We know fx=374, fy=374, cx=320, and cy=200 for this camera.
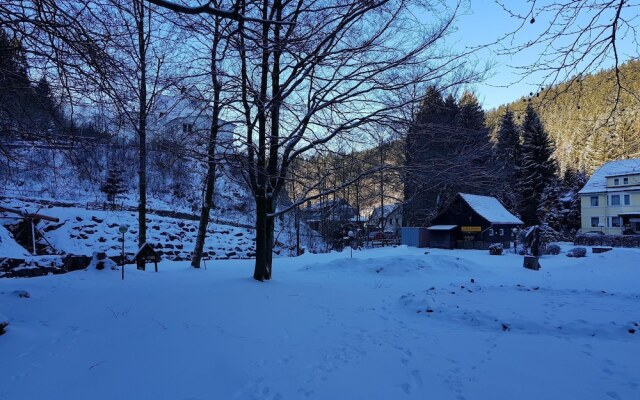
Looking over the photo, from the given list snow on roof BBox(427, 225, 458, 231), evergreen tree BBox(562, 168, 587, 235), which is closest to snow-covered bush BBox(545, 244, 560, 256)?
snow on roof BBox(427, 225, 458, 231)

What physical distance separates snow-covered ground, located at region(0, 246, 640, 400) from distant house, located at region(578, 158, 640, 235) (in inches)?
1373

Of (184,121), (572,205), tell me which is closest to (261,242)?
(184,121)

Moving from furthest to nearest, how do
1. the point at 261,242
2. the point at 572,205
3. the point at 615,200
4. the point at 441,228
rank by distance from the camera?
the point at 572,205, the point at 615,200, the point at 441,228, the point at 261,242

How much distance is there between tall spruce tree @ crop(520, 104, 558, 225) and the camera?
129 feet

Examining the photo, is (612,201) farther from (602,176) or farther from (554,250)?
(554,250)

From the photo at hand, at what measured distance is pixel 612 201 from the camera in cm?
3709

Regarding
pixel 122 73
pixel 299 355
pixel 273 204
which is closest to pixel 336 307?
pixel 299 355

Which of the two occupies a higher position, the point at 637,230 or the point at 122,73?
the point at 122,73

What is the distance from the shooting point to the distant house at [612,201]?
35719mm

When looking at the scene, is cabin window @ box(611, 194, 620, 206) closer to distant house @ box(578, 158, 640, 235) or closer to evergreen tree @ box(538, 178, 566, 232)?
distant house @ box(578, 158, 640, 235)

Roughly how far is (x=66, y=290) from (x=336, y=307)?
5.43 metres

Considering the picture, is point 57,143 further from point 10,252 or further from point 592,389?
point 10,252

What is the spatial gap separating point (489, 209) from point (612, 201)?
16259 millimetres

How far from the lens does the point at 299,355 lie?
4.71 metres
